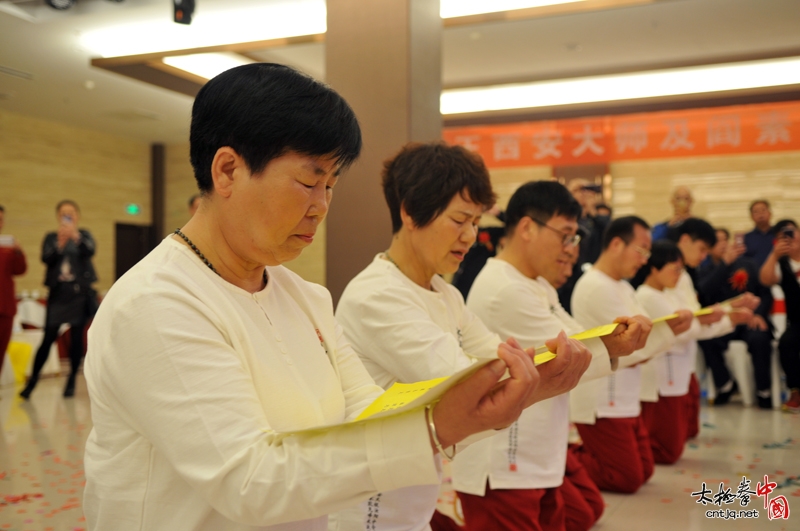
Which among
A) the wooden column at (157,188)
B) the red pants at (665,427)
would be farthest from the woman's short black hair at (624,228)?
the wooden column at (157,188)

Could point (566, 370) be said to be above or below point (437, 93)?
below

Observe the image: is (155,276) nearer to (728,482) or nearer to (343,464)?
(343,464)

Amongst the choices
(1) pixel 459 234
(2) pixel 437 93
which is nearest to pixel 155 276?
(1) pixel 459 234


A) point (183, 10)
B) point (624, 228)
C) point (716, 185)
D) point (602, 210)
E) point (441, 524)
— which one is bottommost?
point (441, 524)

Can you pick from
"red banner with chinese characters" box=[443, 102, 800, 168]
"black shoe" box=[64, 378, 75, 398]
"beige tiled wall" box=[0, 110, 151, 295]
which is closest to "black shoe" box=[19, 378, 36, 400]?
"black shoe" box=[64, 378, 75, 398]

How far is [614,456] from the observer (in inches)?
161

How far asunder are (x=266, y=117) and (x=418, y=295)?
116cm

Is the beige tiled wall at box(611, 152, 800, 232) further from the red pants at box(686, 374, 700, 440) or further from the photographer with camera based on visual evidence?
the red pants at box(686, 374, 700, 440)

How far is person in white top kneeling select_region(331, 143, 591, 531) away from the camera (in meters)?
2.04

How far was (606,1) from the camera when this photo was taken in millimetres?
6133

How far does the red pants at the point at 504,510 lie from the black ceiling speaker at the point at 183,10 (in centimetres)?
475

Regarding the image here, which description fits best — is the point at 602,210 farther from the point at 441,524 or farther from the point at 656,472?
the point at 441,524

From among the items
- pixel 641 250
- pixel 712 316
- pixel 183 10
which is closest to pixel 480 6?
pixel 183 10

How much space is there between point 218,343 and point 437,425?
1.24 feet
